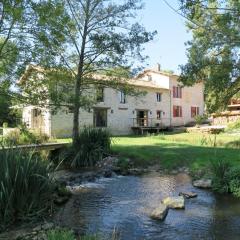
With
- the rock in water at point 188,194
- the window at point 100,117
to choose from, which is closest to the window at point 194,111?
the window at point 100,117

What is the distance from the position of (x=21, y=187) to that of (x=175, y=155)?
11979 mm

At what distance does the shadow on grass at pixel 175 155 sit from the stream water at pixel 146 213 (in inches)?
126

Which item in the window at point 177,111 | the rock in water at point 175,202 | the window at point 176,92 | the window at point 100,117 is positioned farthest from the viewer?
the window at point 176,92

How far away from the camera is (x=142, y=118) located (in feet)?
138

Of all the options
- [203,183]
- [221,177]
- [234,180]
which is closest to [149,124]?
[203,183]

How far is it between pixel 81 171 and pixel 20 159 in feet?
29.4

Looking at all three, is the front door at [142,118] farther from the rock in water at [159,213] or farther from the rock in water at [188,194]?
the rock in water at [159,213]

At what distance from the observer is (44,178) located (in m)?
9.55

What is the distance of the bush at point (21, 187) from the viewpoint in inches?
343

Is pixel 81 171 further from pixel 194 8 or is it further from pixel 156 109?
pixel 156 109

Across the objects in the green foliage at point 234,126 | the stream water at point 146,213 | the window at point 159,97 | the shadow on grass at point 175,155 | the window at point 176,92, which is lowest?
the stream water at point 146,213

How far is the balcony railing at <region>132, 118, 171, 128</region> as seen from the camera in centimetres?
4142

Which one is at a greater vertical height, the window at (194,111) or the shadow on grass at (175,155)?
the window at (194,111)

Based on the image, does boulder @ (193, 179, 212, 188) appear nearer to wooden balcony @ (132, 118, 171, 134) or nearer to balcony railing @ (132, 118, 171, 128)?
wooden balcony @ (132, 118, 171, 134)
